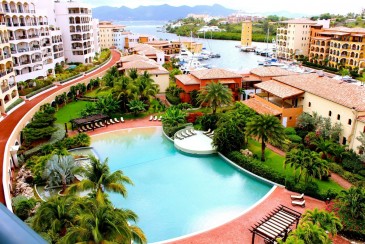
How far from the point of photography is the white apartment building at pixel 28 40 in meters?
52.2

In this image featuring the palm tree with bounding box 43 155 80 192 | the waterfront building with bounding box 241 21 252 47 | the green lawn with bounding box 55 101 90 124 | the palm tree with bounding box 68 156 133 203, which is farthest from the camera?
the waterfront building with bounding box 241 21 252 47

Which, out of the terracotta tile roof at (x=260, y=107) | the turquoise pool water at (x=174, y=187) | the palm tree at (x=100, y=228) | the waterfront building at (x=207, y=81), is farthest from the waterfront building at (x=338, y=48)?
the palm tree at (x=100, y=228)

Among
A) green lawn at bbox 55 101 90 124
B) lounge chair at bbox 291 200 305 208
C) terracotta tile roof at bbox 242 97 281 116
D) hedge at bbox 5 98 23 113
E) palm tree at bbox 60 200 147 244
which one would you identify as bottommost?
lounge chair at bbox 291 200 305 208

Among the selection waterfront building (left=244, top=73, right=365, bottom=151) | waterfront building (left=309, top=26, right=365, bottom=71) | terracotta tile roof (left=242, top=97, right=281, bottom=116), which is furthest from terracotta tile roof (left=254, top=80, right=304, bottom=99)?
waterfront building (left=309, top=26, right=365, bottom=71)

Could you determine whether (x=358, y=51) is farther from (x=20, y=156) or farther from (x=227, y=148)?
(x=20, y=156)

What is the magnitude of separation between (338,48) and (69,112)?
65.3 meters

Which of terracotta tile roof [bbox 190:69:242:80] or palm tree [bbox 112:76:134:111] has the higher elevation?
terracotta tile roof [bbox 190:69:242:80]

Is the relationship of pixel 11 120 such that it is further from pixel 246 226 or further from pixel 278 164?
pixel 278 164

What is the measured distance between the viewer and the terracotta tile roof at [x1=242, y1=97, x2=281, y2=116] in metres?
37.5

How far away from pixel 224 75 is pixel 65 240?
1546 inches

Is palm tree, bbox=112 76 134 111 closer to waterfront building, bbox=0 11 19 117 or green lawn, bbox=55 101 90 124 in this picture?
green lawn, bbox=55 101 90 124

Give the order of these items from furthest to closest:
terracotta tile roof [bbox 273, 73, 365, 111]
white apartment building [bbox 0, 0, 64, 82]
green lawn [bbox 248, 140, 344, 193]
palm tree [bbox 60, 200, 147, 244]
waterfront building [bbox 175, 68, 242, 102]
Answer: white apartment building [bbox 0, 0, 64, 82] → waterfront building [bbox 175, 68, 242, 102] → terracotta tile roof [bbox 273, 73, 365, 111] → green lawn [bbox 248, 140, 344, 193] → palm tree [bbox 60, 200, 147, 244]

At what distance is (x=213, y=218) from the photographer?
2259 cm

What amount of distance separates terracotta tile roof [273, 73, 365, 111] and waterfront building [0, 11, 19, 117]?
35710 millimetres
